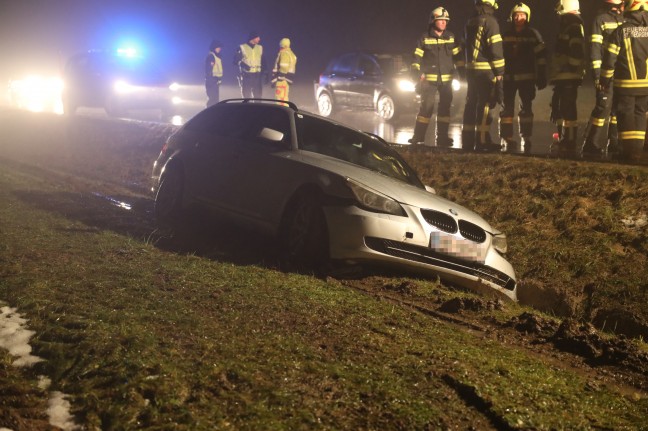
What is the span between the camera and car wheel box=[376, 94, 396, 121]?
2023 cm

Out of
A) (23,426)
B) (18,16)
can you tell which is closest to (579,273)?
(23,426)

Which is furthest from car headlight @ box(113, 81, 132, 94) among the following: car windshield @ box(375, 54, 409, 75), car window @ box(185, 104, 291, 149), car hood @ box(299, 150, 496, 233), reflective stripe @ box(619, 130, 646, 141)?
car hood @ box(299, 150, 496, 233)

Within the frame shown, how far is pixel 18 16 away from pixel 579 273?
54.0m

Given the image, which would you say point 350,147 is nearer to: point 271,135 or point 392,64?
point 271,135

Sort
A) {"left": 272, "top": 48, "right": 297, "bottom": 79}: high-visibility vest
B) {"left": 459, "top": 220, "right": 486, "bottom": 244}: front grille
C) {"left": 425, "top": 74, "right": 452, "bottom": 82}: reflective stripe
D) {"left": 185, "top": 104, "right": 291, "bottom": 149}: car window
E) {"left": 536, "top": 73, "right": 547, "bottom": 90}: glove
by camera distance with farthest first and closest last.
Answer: {"left": 272, "top": 48, "right": 297, "bottom": 79}: high-visibility vest < {"left": 425, "top": 74, "right": 452, "bottom": 82}: reflective stripe < {"left": 536, "top": 73, "right": 547, "bottom": 90}: glove < {"left": 185, "top": 104, "right": 291, "bottom": 149}: car window < {"left": 459, "top": 220, "right": 486, "bottom": 244}: front grille

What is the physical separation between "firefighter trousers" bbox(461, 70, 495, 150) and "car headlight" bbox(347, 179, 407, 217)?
250 inches

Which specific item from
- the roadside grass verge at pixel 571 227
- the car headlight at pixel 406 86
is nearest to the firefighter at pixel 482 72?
the roadside grass verge at pixel 571 227

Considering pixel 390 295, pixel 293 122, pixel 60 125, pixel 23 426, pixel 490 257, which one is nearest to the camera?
pixel 23 426

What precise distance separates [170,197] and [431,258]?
12.8ft

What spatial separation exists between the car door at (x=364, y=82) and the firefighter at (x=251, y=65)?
277cm

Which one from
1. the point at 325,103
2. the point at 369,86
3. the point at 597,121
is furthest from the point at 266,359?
the point at 325,103

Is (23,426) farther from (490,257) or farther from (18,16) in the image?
(18,16)

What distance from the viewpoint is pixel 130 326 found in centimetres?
470

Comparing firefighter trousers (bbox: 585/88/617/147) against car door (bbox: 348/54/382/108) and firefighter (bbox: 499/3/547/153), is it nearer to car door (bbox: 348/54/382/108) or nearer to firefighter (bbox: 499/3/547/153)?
firefighter (bbox: 499/3/547/153)
